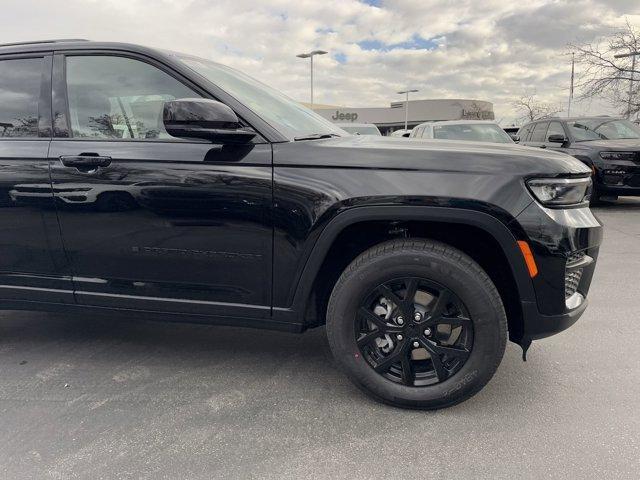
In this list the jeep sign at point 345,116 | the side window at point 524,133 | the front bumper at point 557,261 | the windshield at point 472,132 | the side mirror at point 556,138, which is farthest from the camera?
the jeep sign at point 345,116

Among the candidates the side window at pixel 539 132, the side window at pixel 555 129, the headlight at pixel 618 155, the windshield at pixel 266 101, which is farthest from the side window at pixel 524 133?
the windshield at pixel 266 101

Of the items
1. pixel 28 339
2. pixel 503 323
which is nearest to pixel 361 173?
pixel 503 323

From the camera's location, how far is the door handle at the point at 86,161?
259 cm

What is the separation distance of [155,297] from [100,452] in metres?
0.82

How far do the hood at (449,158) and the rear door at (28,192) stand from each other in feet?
5.15

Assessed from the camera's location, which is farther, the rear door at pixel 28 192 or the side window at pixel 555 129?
the side window at pixel 555 129

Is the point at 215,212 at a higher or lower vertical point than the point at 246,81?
lower

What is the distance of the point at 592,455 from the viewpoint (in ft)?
6.96

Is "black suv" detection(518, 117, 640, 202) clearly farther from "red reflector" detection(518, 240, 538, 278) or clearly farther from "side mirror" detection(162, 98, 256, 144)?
"side mirror" detection(162, 98, 256, 144)

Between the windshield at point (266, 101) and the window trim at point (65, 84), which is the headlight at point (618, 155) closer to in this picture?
the windshield at point (266, 101)

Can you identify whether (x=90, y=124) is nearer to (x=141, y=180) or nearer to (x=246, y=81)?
(x=141, y=180)

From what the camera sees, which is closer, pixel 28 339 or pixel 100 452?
pixel 100 452

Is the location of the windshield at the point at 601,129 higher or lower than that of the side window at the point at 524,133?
higher

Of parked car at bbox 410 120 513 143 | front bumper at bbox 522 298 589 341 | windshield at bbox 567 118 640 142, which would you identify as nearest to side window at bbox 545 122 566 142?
windshield at bbox 567 118 640 142
